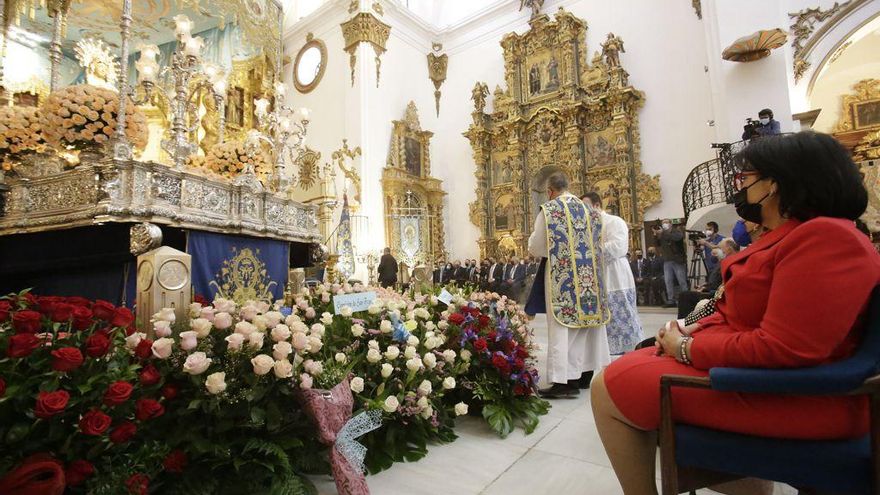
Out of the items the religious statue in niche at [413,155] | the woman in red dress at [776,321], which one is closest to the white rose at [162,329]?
the woman in red dress at [776,321]

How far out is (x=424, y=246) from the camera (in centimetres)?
1444

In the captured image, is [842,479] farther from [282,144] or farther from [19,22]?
[19,22]

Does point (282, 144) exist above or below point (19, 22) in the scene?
below

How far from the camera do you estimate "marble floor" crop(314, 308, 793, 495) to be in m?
1.85

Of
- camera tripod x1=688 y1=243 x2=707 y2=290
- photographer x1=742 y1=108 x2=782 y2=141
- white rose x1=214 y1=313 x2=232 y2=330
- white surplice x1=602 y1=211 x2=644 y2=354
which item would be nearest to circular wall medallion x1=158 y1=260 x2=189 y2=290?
white rose x1=214 y1=313 x2=232 y2=330

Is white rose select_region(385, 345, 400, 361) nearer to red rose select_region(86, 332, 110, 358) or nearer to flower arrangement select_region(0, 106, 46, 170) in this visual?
red rose select_region(86, 332, 110, 358)

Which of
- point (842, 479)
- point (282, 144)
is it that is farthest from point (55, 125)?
point (842, 479)

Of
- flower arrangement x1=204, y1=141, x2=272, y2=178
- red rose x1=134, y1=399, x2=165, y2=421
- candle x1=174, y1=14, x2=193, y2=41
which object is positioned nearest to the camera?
red rose x1=134, y1=399, x2=165, y2=421

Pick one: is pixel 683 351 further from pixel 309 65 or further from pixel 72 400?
pixel 309 65

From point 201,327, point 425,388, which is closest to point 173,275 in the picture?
point 201,327

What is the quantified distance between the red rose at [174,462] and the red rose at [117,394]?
0.30m

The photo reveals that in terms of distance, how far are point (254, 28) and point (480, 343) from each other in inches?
411

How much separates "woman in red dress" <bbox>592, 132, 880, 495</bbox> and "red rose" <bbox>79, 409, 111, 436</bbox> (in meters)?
1.46

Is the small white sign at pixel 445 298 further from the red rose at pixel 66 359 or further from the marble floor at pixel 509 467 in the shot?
the red rose at pixel 66 359
